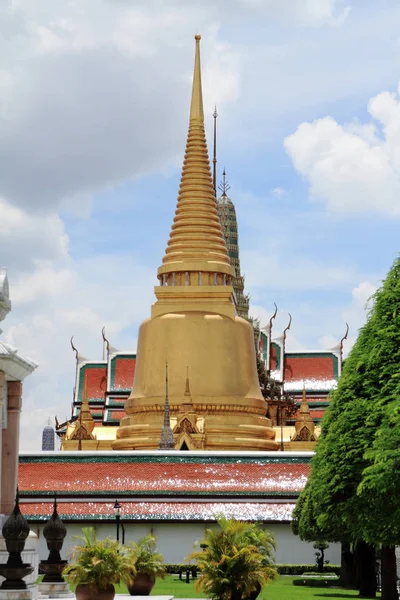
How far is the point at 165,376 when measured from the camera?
53.9 metres

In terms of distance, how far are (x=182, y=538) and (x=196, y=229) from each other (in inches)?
800

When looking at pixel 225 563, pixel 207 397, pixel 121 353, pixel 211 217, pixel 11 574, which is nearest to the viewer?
pixel 11 574

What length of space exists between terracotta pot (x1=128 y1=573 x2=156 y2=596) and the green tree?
13.6ft

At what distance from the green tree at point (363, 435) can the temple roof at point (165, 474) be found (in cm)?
1075

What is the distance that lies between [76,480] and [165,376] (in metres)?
14.0

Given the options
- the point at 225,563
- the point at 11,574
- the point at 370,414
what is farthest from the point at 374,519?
the point at 11,574

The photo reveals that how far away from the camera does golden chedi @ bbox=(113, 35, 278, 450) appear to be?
171 feet

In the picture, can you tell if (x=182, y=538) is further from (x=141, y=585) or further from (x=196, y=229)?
(x=196, y=229)

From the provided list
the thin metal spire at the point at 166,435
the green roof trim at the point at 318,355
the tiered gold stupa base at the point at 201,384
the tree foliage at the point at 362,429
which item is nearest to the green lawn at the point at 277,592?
the tree foliage at the point at 362,429

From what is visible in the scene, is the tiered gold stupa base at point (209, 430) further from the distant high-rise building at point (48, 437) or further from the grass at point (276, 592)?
the distant high-rise building at point (48, 437)

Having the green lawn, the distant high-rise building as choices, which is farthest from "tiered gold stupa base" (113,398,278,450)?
the distant high-rise building

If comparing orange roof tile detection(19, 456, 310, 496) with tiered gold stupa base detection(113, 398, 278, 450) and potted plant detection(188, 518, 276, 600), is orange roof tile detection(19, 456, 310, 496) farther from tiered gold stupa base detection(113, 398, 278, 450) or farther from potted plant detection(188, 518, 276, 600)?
potted plant detection(188, 518, 276, 600)

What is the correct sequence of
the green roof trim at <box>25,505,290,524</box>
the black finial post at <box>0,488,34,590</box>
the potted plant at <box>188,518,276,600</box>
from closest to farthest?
the black finial post at <box>0,488,34,590</box>
the potted plant at <box>188,518,276,600</box>
the green roof trim at <box>25,505,290,524</box>

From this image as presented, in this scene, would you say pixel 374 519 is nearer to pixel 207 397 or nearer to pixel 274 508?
pixel 274 508
